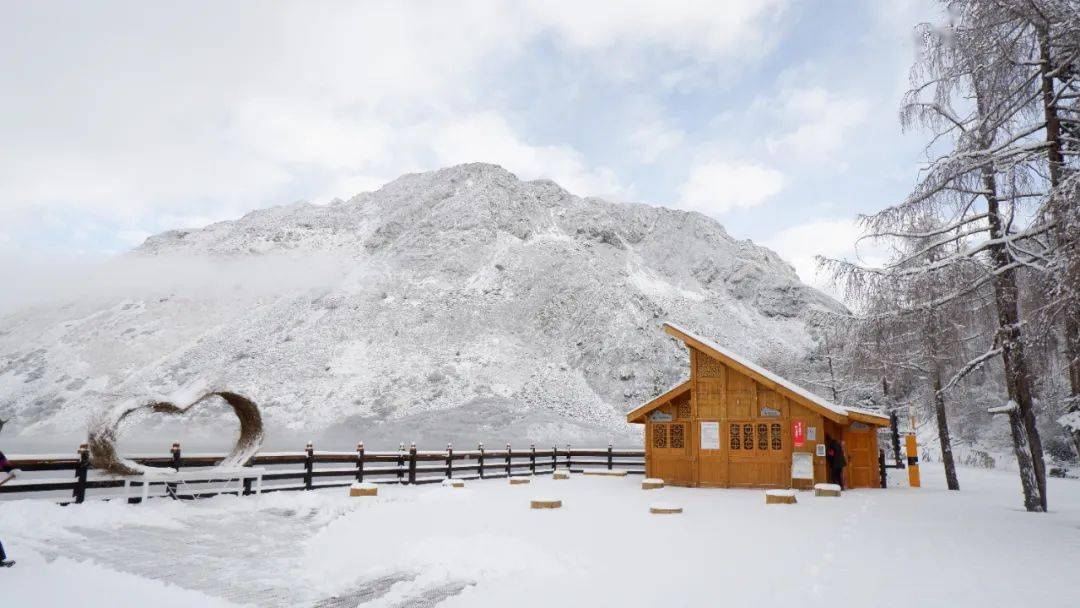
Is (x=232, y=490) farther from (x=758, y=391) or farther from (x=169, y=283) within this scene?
(x=169, y=283)

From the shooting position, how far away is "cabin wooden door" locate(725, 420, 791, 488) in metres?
18.2

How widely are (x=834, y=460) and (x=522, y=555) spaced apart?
1464 centimetres

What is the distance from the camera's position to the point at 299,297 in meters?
71.6

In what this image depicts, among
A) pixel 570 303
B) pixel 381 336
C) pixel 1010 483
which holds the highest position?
pixel 570 303

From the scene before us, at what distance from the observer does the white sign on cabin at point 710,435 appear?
1908 centimetres

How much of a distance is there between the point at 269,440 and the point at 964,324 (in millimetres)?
47226

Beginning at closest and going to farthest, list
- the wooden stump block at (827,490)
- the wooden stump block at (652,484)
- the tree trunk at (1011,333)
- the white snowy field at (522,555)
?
1. the white snowy field at (522,555)
2. the tree trunk at (1011,333)
3. the wooden stump block at (827,490)
4. the wooden stump block at (652,484)

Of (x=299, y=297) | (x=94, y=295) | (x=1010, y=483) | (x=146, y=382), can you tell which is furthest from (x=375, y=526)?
(x=94, y=295)

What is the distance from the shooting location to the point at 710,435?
19188mm

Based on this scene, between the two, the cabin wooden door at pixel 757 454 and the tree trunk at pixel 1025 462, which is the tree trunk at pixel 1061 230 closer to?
the tree trunk at pixel 1025 462

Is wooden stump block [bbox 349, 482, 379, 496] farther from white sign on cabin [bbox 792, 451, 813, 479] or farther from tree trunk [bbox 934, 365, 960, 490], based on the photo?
tree trunk [bbox 934, 365, 960, 490]

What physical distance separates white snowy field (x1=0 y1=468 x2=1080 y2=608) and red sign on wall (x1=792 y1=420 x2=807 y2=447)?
4619mm

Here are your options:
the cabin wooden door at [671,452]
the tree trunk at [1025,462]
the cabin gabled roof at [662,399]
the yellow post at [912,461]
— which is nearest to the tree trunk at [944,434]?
the yellow post at [912,461]

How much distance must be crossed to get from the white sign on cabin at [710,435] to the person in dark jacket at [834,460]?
3.26 metres
